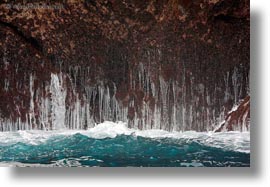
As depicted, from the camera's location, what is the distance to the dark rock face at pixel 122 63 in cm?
277

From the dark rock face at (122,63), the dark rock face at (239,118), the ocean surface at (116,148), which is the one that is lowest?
the ocean surface at (116,148)

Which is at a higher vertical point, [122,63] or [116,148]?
[122,63]

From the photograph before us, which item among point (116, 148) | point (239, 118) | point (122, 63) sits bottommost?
point (116, 148)

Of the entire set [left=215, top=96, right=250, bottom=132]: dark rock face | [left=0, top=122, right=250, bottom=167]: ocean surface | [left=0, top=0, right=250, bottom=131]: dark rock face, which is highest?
[left=0, top=0, right=250, bottom=131]: dark rock face

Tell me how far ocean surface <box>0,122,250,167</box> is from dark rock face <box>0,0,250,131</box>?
0.03 m

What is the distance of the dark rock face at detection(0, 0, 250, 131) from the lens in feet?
9.09

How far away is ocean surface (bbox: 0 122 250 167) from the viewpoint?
277 cm

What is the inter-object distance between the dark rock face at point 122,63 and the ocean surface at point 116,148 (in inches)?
1.4

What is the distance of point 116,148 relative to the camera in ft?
9.12

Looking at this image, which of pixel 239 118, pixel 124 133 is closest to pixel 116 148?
pixel 124 133

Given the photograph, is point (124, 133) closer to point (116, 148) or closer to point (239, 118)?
point (116, 148)

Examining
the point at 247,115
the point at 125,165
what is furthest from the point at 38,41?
the point at 247,115

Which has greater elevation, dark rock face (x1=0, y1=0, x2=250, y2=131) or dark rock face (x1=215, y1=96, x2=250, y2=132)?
dark rock face (x1=0, y1=0, x2=250, y2=131)

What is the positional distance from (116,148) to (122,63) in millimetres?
298
